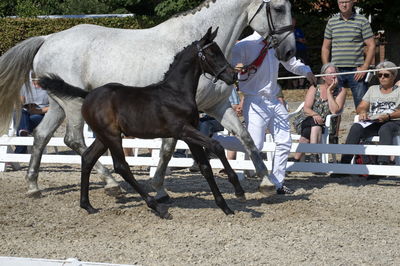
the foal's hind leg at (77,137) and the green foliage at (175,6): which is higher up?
the foal's hind leg at (77,137)

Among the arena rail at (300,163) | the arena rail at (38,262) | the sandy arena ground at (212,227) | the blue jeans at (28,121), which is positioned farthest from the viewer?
the blue jeans at (28,121)

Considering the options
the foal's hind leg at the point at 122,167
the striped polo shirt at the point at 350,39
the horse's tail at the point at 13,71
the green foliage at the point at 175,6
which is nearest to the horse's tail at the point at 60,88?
the foal's hind leg at the point at 122,167

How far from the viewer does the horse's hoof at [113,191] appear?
816cm

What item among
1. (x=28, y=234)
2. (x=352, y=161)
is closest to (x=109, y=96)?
(x=28, y=234)

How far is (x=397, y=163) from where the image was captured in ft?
30.5

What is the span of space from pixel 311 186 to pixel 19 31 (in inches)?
680

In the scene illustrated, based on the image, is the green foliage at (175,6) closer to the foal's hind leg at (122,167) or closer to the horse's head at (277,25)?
the horse's head at (277,25)

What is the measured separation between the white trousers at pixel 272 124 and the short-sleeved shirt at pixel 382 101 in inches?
67.2

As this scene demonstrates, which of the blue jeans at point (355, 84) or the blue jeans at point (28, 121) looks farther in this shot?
the blue jeans at point (28, 121)

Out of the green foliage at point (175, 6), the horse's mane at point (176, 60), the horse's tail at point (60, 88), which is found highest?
the horse's mane at point (176, 60)

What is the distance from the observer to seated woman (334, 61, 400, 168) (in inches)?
366

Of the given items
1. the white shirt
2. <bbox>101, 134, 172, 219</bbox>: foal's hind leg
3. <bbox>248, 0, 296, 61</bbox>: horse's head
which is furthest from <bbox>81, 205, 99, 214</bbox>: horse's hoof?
<bbox>248, 0, 296, 61</bbox>: horse's head

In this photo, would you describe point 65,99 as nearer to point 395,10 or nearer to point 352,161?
point 352,161

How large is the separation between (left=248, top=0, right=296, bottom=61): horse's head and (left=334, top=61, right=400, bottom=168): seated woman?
2.06 meters
